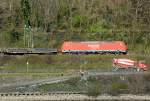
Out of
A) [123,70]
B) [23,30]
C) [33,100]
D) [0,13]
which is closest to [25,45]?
[23,30]

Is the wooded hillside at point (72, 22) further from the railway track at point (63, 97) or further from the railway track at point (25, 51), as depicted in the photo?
the railway track at point (63, 97)

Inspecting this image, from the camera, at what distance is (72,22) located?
96.4 metres

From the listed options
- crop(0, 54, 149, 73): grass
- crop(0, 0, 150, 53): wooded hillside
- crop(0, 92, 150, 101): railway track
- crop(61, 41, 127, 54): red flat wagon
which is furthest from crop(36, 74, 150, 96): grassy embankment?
crop(0, 0, 150, 53): wooded hillside

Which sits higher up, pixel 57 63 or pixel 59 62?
pixel 59 62

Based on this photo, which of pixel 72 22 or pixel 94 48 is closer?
pixel 94 48

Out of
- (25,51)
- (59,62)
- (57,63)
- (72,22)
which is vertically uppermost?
(72,22)

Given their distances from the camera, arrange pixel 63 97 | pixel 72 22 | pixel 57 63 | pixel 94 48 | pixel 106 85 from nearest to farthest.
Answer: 1. pixel 63 97
2. pixel 106 85
3. pixel 57 63
4. pixel 94 48
5. pixel 72 22

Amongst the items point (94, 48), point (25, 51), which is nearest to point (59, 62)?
point (25, 51)

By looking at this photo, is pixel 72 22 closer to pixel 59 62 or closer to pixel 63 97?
pixel 59 62

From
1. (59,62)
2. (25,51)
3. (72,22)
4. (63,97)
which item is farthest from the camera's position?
(72,22)

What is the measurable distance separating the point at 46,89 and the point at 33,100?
164 inches

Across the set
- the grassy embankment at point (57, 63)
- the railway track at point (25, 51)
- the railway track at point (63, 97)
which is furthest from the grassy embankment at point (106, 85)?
the railway track at point (25, 51)

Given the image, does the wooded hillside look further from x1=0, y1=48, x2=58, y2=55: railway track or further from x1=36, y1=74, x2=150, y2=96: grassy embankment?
x1=36, y1=74, x2=150, y2=96: grassy embankment

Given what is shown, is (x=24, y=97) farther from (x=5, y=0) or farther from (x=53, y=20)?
(x=5, y=0)
